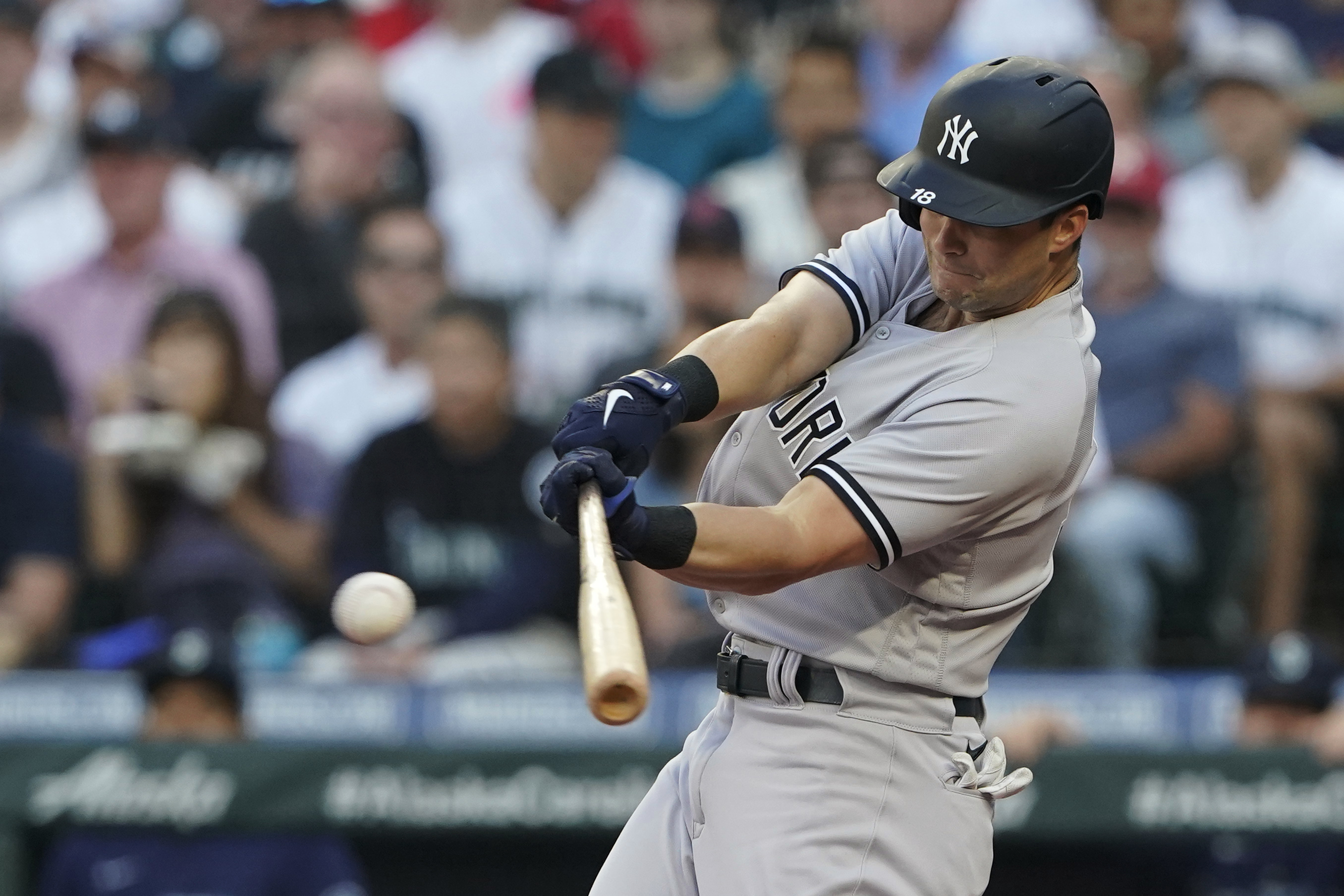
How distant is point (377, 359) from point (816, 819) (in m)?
3.40

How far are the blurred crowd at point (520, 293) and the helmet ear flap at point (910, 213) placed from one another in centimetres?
247

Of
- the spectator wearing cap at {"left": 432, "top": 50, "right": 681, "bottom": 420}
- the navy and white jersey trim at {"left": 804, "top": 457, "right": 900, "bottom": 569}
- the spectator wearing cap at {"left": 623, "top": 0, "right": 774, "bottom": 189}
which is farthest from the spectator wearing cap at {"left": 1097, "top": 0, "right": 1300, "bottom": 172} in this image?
the navy and white jersey trim at {"left": 804, "top": 457, "right": 900, "bottom": 569}

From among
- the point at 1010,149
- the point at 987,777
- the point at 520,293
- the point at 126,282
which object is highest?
the point at 1010,149

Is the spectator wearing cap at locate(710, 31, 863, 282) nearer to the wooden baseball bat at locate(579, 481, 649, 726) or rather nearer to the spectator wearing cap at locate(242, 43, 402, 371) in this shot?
the spectator wearing cap at locate(242, 43, 402, 371)

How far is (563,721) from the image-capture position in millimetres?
4375

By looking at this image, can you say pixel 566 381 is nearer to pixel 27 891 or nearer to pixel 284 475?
pixel 284 475

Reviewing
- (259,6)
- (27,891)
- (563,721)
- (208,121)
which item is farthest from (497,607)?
(259,6)

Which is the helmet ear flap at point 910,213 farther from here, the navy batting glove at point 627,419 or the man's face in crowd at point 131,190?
the man's face in crowd at point 131,190

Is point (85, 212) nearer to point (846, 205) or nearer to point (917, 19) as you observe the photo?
point (846, 205)

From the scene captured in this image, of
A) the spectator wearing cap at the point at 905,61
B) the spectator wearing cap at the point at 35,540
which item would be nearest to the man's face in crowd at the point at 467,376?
the spectator wearing cap at the point at 35,540

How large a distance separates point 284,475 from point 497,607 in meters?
0.86

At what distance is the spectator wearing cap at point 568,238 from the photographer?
5.30 metres

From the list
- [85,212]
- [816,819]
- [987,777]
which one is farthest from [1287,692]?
[85,212]

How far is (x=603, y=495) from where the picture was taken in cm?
204
